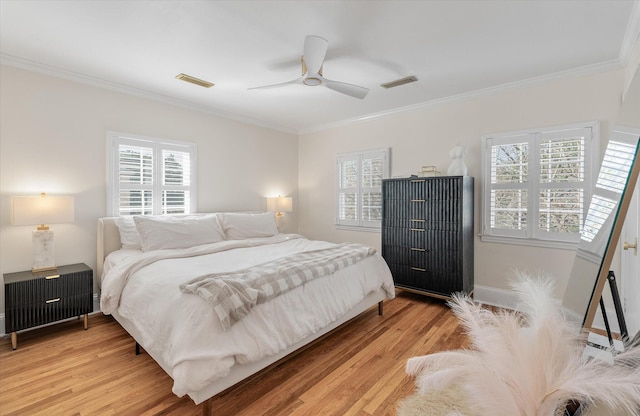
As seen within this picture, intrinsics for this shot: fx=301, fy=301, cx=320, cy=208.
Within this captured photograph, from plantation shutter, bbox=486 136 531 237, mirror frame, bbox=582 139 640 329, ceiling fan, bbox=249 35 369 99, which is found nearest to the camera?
mirror frame, bbox=582 139 640 329

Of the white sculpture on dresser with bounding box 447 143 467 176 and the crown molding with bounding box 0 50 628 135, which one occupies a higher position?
the crown molding with bounding box 0 50 628 135

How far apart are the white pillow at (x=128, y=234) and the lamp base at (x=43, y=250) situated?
1.86 ft

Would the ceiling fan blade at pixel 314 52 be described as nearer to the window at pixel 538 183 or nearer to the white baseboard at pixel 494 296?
the window at pixel 538 183

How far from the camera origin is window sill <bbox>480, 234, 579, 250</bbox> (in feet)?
10.3

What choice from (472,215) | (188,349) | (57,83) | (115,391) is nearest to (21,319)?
(115,391)

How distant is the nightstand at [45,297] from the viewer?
8.29 feet

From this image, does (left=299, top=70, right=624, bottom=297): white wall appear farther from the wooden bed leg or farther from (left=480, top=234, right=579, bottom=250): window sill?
the wooden bed leg

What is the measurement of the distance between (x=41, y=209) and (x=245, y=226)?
2011 millimetres

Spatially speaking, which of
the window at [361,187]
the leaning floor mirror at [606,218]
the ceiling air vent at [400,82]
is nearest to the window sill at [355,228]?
the window at [361,187]

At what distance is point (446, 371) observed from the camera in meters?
0.56

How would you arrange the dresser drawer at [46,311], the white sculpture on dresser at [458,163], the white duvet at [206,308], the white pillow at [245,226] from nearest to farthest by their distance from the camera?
the white duvet at [206,308] < the dresser drawer at [46,311] < the white sculpture on dresser at [458,163] < the white pillow at [245,226]

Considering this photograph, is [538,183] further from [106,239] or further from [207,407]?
[106,239]

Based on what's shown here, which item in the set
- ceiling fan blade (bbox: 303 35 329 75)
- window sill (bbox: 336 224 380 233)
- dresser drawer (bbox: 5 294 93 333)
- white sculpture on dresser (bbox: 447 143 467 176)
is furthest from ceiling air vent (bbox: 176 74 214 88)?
white sculpture on dresser (bbox: 447 143 467 176)

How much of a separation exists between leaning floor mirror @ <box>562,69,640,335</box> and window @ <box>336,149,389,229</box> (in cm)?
369
